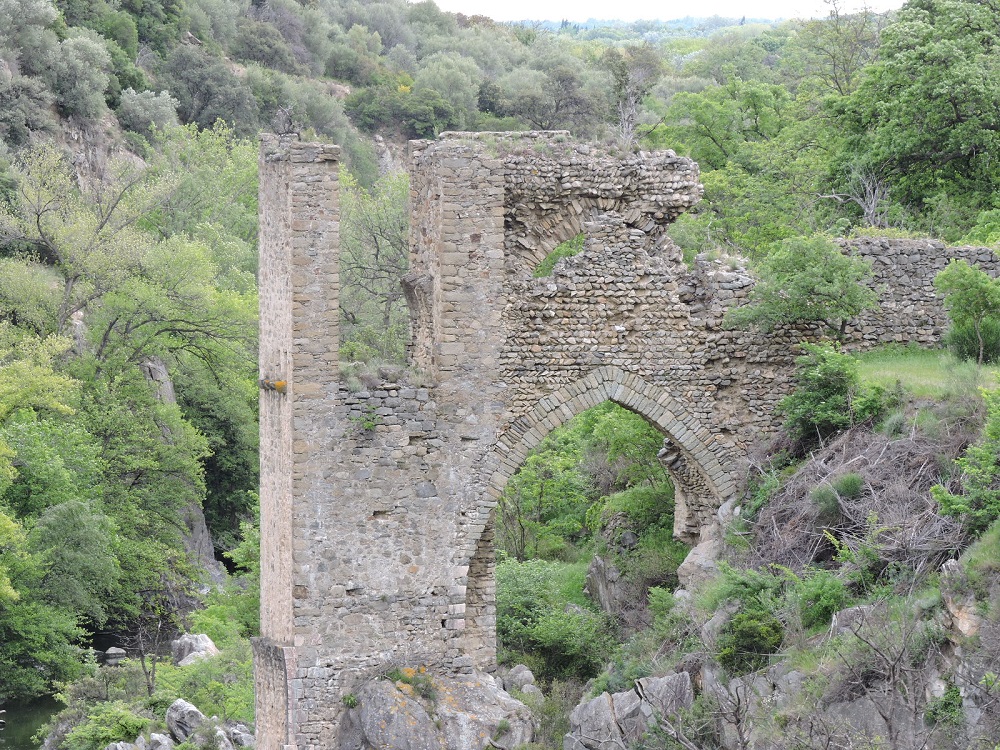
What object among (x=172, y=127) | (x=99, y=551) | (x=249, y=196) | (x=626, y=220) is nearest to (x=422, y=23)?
(x=172, y=127)

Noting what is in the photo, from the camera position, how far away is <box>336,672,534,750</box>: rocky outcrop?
14.0 m

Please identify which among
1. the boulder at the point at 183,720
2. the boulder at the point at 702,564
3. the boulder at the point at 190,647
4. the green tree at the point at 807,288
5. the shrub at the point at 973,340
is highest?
the green tree at the point at 807,288

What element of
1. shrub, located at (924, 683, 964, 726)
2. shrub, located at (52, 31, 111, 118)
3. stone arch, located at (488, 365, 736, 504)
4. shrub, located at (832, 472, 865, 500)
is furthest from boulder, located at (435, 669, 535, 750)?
shrub, located at (52, 31, 111, 118)

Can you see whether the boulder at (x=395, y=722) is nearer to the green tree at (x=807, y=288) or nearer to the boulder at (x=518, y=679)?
the boulder at (x=518, y=679)

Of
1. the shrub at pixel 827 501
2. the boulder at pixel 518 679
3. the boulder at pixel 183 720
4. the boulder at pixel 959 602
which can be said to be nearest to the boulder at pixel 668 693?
the shrub at pixel 827 501

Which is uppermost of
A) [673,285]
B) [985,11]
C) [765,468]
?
[985,11]

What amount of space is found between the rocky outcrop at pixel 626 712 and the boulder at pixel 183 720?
269 inches

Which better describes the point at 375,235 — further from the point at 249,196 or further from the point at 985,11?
the point at 985,11

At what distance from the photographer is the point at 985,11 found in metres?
23.0

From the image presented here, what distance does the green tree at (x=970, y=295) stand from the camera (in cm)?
1452

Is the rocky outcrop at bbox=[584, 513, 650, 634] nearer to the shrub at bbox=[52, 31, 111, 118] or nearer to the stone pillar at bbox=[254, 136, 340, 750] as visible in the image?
the stone pillar at bbox=[254, 136, 340, 750]

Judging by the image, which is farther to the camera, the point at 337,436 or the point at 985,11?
the point at 985,11

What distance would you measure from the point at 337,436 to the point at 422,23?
73478mm

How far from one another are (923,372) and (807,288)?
54.5 inches
